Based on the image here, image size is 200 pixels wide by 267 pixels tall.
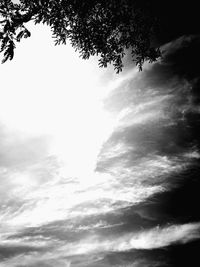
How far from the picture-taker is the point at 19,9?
19.5ft

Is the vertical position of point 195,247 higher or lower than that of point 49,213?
lower

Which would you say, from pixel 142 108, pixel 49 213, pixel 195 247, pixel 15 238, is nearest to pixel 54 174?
pixel 49 213

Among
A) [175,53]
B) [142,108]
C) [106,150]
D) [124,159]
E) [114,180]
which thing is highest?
[175,53]

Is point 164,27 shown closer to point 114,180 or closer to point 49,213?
point 114,180

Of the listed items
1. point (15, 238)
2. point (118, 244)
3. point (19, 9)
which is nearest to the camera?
point (19, 9)

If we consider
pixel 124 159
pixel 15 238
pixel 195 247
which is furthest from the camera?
pixel 124 159

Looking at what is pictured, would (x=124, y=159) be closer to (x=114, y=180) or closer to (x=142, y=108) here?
(x=114, y=180)

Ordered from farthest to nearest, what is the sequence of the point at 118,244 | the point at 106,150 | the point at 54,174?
the point at 54,174, the point at 106,150, the point at 118,244

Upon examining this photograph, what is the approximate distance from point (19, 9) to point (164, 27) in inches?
1061

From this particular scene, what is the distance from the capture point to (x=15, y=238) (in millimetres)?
24672

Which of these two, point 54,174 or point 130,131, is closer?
point 130,131

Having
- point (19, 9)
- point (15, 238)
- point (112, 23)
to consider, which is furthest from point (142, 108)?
point (19, 9)

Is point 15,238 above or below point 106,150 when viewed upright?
below

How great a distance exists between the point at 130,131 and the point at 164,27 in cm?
1222
